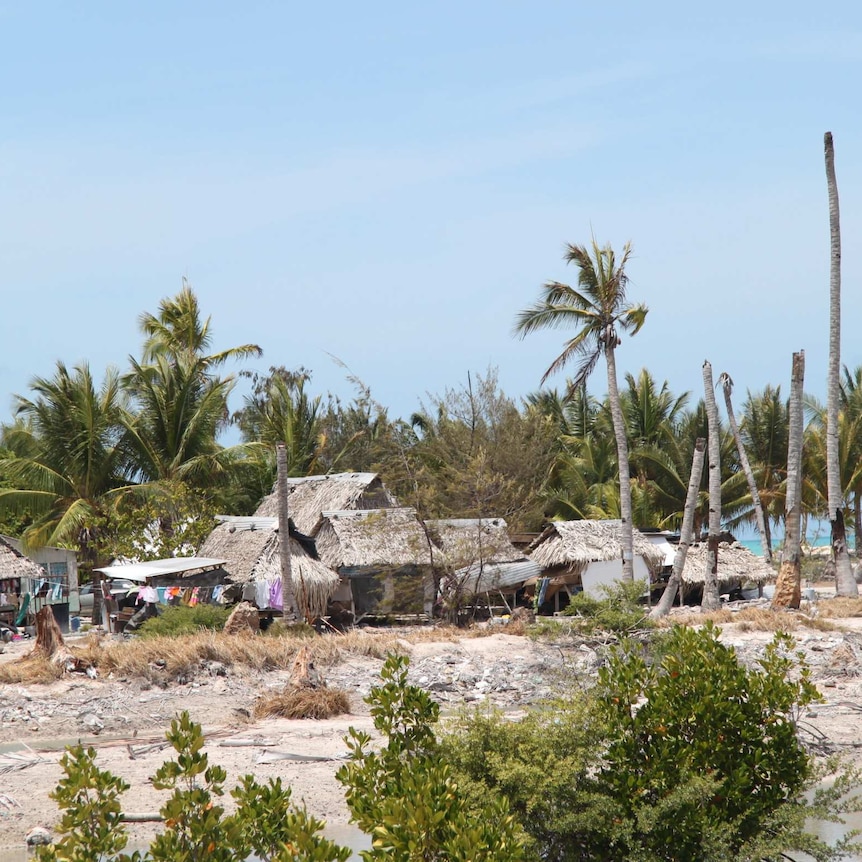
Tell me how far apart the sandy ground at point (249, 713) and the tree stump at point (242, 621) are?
3.23 m

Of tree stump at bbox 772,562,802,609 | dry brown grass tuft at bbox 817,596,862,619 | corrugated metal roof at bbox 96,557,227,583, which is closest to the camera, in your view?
dry brown grass tuft at bbox 817,596,862,619

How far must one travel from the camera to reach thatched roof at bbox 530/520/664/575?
26.8 meters

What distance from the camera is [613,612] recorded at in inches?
682

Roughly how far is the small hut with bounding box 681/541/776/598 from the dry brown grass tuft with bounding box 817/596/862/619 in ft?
17.9

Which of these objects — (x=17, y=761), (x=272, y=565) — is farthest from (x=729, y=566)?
(x=17, y=761)

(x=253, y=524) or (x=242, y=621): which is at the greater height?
(x=253, y=524)

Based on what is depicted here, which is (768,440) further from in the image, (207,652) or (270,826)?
(270,826)

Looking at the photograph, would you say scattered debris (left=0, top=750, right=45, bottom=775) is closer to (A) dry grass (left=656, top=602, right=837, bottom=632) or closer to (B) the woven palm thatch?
(A) dry grass (left=656, top=602, right=837, bottom=632)

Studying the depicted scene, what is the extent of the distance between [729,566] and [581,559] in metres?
4.13

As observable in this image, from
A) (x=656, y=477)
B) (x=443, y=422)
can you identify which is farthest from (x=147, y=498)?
(x=656, y=477)

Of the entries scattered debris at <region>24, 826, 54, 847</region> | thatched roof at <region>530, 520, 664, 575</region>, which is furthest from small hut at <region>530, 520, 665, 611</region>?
scattered debris at <region>24, 826, 54, 847</region>

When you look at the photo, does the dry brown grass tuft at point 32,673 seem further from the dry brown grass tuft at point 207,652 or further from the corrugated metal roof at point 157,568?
the corrugated metal roof at point 157,568

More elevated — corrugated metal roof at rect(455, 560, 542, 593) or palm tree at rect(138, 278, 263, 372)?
palm tree at rect(138, 278, 263, 372)

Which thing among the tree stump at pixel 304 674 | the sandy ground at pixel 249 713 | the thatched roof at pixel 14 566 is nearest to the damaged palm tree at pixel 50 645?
the sandy ground at pixel 249 713
